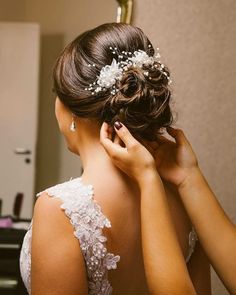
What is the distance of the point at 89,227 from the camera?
0.92 metres

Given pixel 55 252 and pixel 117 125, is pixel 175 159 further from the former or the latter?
pixel 55 252

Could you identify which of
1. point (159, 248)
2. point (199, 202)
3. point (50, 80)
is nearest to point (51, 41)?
point (50, 80)

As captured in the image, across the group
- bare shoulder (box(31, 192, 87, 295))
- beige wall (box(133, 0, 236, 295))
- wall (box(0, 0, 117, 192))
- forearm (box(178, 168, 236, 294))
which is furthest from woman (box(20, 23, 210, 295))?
wall (box(0, 0, 117, 192))

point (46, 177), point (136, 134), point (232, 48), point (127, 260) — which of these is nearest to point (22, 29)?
point (46, 177)

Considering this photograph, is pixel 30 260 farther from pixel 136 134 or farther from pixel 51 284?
pixel 136 134

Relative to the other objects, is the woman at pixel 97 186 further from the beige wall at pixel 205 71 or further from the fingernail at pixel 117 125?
the beige wall at pixel 205 71

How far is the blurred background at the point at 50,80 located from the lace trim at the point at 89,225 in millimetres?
710

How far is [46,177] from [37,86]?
1.10ft

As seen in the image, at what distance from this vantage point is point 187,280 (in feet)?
2.78

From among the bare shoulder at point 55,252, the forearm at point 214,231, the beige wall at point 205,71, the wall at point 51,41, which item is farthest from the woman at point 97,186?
the wall at point 51,41

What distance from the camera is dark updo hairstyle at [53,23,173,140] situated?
0.95 metres

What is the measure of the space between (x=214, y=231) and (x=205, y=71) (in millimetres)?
691

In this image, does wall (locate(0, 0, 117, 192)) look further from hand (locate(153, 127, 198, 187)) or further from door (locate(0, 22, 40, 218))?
hand (locate(153, 127, 198, 187))

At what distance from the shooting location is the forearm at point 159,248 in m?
0.84
